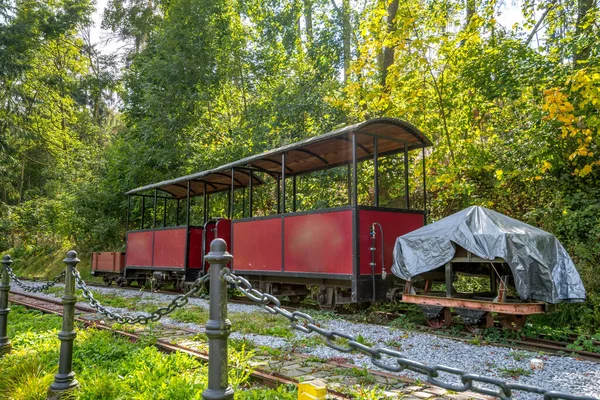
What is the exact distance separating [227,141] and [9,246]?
1936 cm

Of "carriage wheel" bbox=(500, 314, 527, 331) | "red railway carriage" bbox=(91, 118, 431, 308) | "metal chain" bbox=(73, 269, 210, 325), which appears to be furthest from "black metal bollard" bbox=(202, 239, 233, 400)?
"red railway carriage" bbox=(91, 118, 431, 308)

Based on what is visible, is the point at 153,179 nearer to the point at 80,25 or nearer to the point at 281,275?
the point at 281,275

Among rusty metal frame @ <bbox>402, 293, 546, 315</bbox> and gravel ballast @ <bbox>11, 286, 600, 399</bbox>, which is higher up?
rusty metal frame @ <bbox>402, 293, 546, 315</bbox>

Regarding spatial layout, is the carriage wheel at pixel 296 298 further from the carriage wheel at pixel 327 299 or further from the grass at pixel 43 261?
the grass at pixel 43 261

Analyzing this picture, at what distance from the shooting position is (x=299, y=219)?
32.0 ft

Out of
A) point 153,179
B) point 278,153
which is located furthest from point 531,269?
point 153,179

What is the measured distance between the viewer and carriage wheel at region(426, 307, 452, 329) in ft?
24.5

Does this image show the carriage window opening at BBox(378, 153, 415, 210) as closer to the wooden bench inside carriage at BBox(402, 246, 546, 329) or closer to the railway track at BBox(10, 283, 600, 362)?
the wooden bench inside carriage at BBox(402, 246, 546, 329)

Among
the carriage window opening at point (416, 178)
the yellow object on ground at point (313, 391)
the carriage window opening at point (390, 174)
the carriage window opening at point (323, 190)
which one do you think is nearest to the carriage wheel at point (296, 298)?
the carriage window opening at point (416, 178)

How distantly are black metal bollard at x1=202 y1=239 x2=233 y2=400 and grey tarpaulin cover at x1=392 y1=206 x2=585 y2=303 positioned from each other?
200 inches

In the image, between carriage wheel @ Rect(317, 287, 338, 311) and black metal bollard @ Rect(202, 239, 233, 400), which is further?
carriage wheel @ Rect(317, 287, 338, 311)

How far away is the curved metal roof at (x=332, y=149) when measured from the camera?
29.9 feet

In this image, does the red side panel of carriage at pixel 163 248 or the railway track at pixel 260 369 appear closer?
the railway track at pixel 260 369

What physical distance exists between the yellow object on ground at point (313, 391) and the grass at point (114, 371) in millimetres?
985
